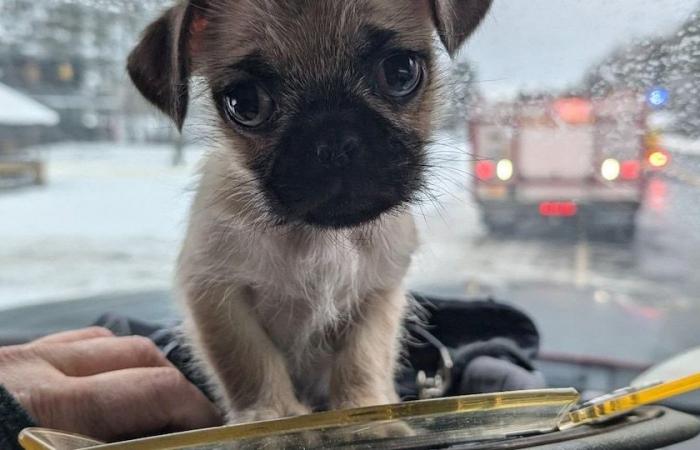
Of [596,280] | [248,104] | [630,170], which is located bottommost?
[596,280]

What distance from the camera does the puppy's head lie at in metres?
0.73

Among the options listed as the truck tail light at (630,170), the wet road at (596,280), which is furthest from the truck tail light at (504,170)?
the truck tail light at (630,170)

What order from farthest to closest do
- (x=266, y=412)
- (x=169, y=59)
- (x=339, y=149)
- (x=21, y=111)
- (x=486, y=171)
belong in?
(x=21, y=111)
(x=486, y=171)
(x=266, y=412)
(x=169, y=59)
(x=339, y=149)

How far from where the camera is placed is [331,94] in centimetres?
74

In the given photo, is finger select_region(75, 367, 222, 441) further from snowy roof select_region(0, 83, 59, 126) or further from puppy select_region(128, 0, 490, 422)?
snowy roof select_region(0, 83, 59, 126)

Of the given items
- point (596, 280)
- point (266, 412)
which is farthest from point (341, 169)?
point (596, 280)

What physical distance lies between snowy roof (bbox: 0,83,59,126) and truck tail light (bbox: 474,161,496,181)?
97cm

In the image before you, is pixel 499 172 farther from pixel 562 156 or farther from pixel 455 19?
pixel 455 19

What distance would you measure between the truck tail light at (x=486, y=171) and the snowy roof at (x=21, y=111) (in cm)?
97

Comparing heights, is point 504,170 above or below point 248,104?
below

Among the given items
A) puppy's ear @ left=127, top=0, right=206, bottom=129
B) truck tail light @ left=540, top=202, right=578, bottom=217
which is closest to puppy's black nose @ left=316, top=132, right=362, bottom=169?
puppy's ear @ left=127, top=0, right=206, bottom=129

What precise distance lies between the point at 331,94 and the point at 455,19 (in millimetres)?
205

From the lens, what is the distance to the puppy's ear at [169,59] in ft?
2.92

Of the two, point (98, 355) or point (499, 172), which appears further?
point (499, 172)
